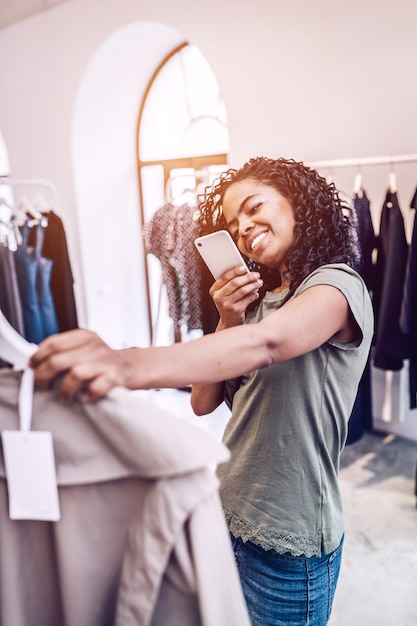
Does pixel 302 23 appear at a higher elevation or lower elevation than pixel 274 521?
higher

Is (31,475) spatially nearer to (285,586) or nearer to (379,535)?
(285,586)

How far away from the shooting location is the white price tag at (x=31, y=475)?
0.47 metres

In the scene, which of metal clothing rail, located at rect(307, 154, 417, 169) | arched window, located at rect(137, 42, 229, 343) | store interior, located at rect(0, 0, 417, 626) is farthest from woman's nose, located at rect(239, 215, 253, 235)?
arched window, located at rect(137, 42, 229, 343)

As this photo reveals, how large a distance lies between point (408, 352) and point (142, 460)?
1.45 metres

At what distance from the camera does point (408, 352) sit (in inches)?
66.9

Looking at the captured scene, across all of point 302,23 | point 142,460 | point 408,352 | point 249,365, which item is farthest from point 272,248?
point 408,352

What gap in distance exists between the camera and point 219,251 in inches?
25.6

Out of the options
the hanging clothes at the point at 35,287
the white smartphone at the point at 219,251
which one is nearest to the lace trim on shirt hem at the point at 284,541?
the white smartphone at the point at 219,251

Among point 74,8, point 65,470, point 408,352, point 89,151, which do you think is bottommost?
point 408,352

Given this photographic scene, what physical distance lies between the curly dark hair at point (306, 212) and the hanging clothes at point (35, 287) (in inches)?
62.9

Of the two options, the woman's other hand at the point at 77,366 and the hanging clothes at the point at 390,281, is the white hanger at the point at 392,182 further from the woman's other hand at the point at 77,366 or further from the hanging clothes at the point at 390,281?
the woman's other hand at the point at 77,366

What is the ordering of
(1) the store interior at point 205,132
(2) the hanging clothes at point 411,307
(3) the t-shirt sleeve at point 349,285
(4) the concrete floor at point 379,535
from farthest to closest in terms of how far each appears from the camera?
1. (2) the hanging clothes at point 411,307
2. (4) the concrete floor at point 379,535
3. (1) the store interior at point 205,132
4. (3) the t-shirt sleeve at point 349,285

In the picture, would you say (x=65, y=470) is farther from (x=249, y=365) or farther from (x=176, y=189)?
(x=176, y=189)

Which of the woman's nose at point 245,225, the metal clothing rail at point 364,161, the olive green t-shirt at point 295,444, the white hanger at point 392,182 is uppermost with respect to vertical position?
the metal clothing rail at point 364,161
